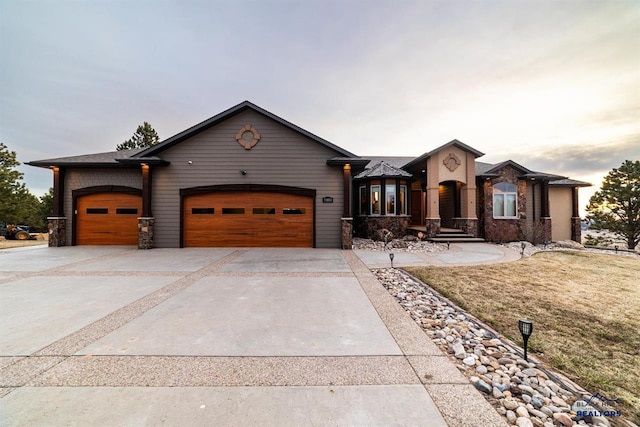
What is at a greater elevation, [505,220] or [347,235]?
[505,220]

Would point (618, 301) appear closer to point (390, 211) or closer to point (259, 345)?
point (259, 345)

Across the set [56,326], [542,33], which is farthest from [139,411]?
[542,33]

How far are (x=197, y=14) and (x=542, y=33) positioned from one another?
50.5 ft

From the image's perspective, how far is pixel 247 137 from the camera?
10.4 m

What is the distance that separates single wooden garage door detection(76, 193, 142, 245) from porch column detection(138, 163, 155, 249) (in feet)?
4.03

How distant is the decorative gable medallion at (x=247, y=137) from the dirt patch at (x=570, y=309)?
327 inches

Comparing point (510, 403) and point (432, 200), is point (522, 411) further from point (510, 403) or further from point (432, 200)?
point (432, 200)

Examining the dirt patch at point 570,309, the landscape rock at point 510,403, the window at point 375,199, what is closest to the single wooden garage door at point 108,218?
the window at point 375,199

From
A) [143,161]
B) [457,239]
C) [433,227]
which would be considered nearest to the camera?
[143,161]

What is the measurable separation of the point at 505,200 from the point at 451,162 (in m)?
3.71

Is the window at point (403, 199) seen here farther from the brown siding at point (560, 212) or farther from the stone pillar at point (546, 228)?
the brown siding at point (560, 212)

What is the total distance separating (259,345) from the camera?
2.81m

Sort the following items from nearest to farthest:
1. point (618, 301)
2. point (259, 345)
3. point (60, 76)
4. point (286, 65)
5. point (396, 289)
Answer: point (259, 345) → point (618, 301) → point (396, 289) → point (60, 76) → point (286, 65)

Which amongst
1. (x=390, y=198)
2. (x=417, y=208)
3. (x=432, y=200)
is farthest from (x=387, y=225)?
(x=417, y=208)
